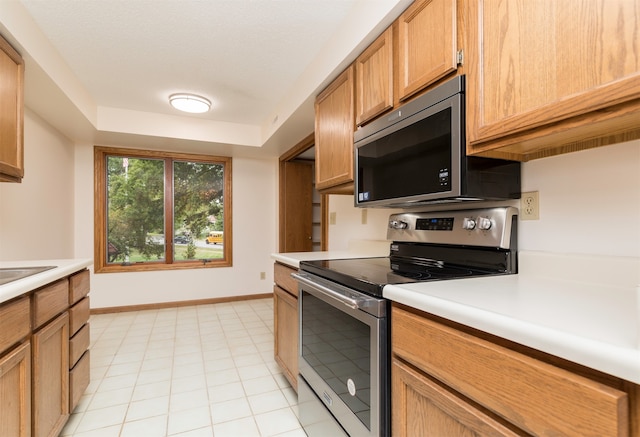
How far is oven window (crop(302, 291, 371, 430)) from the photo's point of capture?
113 centimetres

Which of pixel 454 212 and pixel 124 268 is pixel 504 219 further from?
pixel 124 268

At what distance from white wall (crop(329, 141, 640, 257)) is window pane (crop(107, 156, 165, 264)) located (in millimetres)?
3998

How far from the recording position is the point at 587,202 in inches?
41.2

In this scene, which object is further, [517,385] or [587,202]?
[587,202]

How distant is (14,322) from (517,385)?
1599 millimetres

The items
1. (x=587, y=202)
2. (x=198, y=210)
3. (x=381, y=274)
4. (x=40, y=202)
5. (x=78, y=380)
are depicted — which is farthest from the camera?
(x=198, y=210)

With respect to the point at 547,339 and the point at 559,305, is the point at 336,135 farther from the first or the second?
the point at 547,339

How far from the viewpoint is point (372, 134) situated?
160 centimetres

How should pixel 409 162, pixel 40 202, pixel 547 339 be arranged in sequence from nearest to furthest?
pixel 547 339 < pixel 409 162 < pixel 40 202

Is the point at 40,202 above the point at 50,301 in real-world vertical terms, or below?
above

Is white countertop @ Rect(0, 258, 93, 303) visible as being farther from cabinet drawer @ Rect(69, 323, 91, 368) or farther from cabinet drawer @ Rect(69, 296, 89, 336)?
cabinet drawer @ Rect(69, 323, 91, 368)

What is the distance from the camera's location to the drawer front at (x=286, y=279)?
188 cm

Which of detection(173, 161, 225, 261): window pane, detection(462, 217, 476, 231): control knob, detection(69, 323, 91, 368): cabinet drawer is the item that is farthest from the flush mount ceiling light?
detection(462, 217, 476, 231): control knob

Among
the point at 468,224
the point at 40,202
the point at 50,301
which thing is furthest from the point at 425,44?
the point at 40,202
